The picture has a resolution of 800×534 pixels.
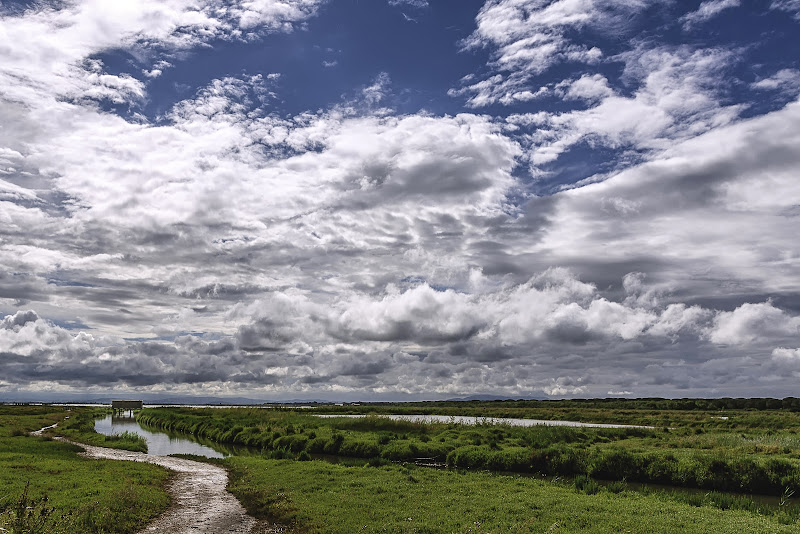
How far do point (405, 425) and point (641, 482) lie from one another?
41.4 meters

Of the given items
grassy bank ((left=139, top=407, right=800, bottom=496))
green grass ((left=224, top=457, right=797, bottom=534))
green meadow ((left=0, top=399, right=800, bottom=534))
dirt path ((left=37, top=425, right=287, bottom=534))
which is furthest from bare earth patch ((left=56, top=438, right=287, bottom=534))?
grassy bank ((left=139, top=407, right=800, bottom=496))

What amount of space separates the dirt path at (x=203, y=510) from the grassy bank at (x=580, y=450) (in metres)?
9.56

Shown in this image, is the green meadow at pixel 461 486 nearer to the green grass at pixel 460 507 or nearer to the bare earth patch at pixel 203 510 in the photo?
the green grass at pixel 460 507

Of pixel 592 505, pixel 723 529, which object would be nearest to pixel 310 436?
pixel 592 505

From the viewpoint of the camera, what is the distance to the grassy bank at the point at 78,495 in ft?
55.7

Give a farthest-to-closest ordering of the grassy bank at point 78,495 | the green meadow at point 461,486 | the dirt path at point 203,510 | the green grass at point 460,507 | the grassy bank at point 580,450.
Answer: the grassy bank at point 580,450 → the dirt path at point 203,510 → the green meadow at point 461,486 → the green grass at point 460,507 → the grassy bank at point 78,495

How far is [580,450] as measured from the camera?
1812 inches

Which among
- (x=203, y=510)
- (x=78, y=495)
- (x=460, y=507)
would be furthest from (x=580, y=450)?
(x=78, y=495)

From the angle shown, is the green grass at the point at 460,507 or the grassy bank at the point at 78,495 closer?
the grassy bank at the point at 78,495

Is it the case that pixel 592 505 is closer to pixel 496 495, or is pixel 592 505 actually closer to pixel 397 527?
pixel 496 495

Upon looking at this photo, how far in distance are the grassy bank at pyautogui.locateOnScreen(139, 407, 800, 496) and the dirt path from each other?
31.4ft

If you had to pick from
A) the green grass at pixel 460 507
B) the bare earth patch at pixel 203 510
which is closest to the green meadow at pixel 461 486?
the green grass at pixel 460 507

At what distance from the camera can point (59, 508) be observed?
74.2 feet

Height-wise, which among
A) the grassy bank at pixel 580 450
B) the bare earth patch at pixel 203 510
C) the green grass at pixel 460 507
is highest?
the green grass at pixel 460 507
